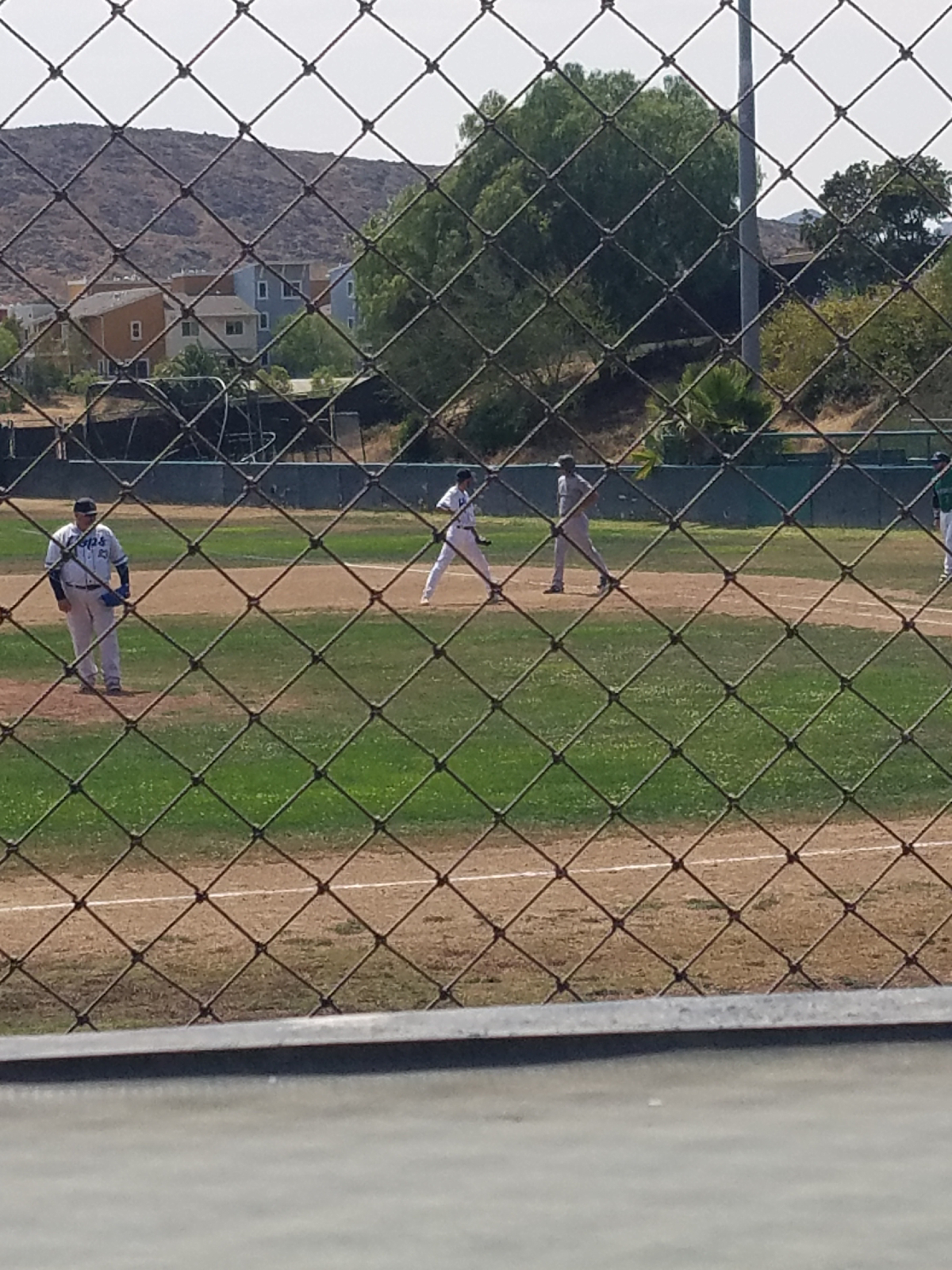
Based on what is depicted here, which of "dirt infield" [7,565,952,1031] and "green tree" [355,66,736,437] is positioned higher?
"green tree" [355,66,736,437]

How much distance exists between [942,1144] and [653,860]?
5878 mm

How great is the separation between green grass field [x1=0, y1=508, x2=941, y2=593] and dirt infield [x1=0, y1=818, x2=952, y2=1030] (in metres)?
14.2

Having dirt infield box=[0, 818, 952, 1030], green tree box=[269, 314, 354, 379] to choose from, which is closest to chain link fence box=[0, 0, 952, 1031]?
dirt infield box=[0, 818, 952, 1030]

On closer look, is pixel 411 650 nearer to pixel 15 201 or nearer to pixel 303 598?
pixel 303 598

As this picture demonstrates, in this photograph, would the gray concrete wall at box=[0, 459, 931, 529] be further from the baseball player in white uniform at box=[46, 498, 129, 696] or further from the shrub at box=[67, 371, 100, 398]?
the baseball player in white uniform at box=[46, 498, 129, 696]

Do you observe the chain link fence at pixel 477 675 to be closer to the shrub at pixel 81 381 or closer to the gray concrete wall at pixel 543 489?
the gray concrete wall at pixel 543 489

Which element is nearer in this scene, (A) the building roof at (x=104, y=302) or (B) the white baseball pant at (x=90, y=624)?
(A) the building roof at (x=104, y=302)

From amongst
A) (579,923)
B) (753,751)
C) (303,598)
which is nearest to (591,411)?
(303,598)

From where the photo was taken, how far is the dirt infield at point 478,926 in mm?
6852

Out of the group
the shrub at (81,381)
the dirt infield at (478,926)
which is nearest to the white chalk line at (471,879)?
the dirt infield at (478,926)

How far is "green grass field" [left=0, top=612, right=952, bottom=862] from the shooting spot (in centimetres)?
1012

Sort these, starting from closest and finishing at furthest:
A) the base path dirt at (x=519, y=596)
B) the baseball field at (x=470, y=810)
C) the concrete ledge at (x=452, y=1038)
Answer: the concrete ledge at (x=452, y=1038) → the baseball field at (x=470, y=810) → the base path dirt at (x=519, y=596)

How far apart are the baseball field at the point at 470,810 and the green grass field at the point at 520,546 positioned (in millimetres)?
5845

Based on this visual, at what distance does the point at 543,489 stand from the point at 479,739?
26.1 m
